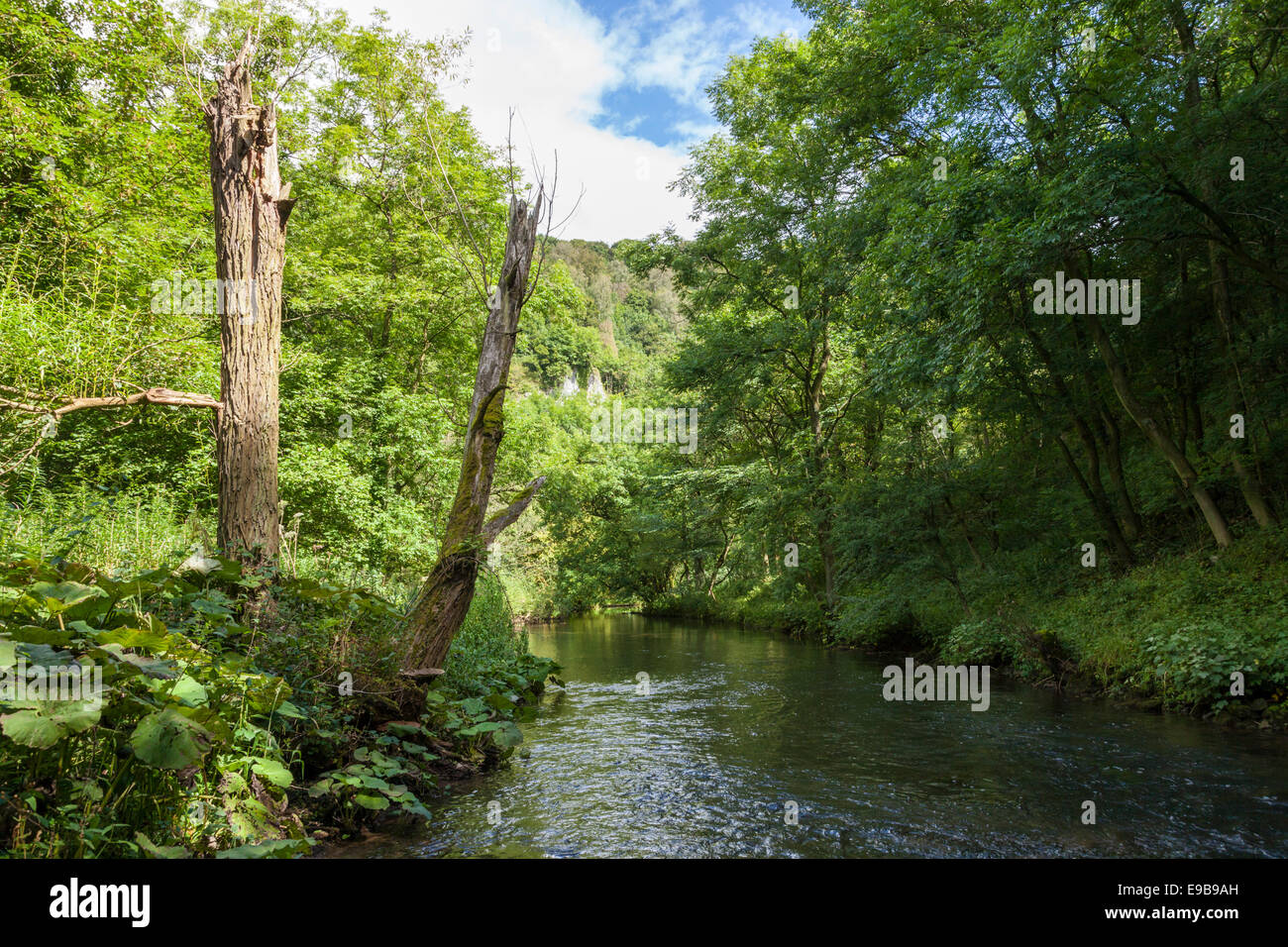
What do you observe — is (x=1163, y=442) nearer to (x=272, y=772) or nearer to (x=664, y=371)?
(x=272, y=772)

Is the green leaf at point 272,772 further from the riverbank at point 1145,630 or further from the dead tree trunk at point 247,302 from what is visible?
the riverbank at point 1145,630

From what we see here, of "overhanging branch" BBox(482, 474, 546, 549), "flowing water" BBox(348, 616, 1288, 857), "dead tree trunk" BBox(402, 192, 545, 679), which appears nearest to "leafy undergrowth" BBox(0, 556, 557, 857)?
"dead tree trunk" BBox(402, 192, 545, 679)

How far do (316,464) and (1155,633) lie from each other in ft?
46.6

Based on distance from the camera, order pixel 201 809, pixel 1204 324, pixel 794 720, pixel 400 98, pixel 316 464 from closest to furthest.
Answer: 1. pixel 201 809
2. pixel 794 720
3. pixel 1204 324
4. pixel 316 464
5. pixel 400 98

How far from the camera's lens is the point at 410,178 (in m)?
16.8

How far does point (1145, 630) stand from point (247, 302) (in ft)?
37.0

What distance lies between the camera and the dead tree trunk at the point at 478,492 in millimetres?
5977

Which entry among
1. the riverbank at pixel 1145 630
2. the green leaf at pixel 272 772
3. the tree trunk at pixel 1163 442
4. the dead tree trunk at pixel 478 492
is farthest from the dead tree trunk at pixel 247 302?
the tree trunk at pixel 1163 442

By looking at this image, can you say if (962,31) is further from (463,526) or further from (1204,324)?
(463,526)

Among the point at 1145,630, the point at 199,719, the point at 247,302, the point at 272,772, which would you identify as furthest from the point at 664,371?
the point at 199,719

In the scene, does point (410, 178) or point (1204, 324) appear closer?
point (1204, 324)

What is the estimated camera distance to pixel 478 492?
20.5 feet

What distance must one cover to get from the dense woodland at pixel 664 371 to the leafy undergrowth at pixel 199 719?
3 centimetres
